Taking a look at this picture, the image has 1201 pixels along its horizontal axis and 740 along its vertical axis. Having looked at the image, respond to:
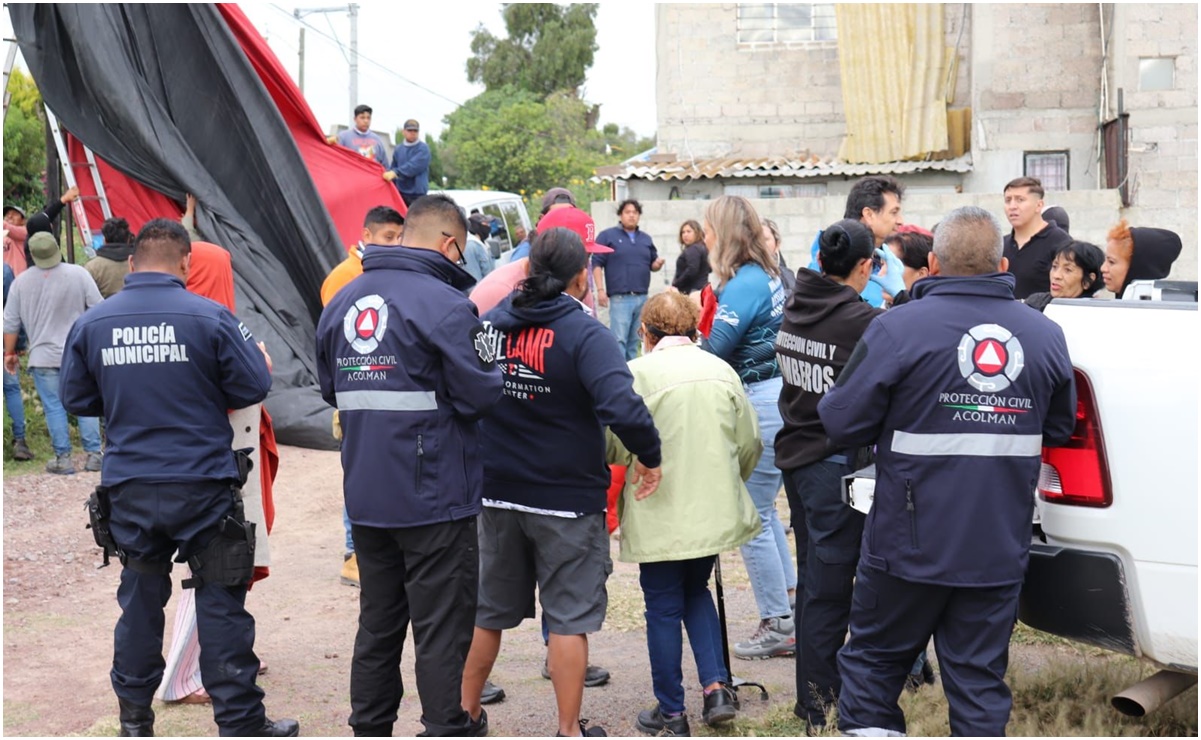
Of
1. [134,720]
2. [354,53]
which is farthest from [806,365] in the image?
[354,53]

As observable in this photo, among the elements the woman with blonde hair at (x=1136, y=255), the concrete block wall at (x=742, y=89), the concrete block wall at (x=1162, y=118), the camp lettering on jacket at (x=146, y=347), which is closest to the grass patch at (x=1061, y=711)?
the woman with blonde hair at (x=1136, y=255)

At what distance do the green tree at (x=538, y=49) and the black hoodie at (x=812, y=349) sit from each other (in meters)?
42.1

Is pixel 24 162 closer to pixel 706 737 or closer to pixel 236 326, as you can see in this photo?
pixel 236 326

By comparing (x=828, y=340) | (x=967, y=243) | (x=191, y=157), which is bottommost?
(x=828, y=340)

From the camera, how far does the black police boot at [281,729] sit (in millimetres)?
4730

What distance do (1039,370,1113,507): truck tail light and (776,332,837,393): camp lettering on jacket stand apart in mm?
900

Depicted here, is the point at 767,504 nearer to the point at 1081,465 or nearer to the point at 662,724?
the point at 662,724

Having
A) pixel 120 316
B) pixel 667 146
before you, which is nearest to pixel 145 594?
pixel 120 316

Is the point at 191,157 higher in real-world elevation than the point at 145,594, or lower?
higher

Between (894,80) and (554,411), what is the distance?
16.1 m

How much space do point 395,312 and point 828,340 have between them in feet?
5.21

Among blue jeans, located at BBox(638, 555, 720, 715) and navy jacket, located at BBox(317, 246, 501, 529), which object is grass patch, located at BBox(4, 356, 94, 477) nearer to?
navy jacket, located at BBox(317, 246, 501, 529)

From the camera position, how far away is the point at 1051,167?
18.8 metres

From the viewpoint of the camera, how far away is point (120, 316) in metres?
4.50
